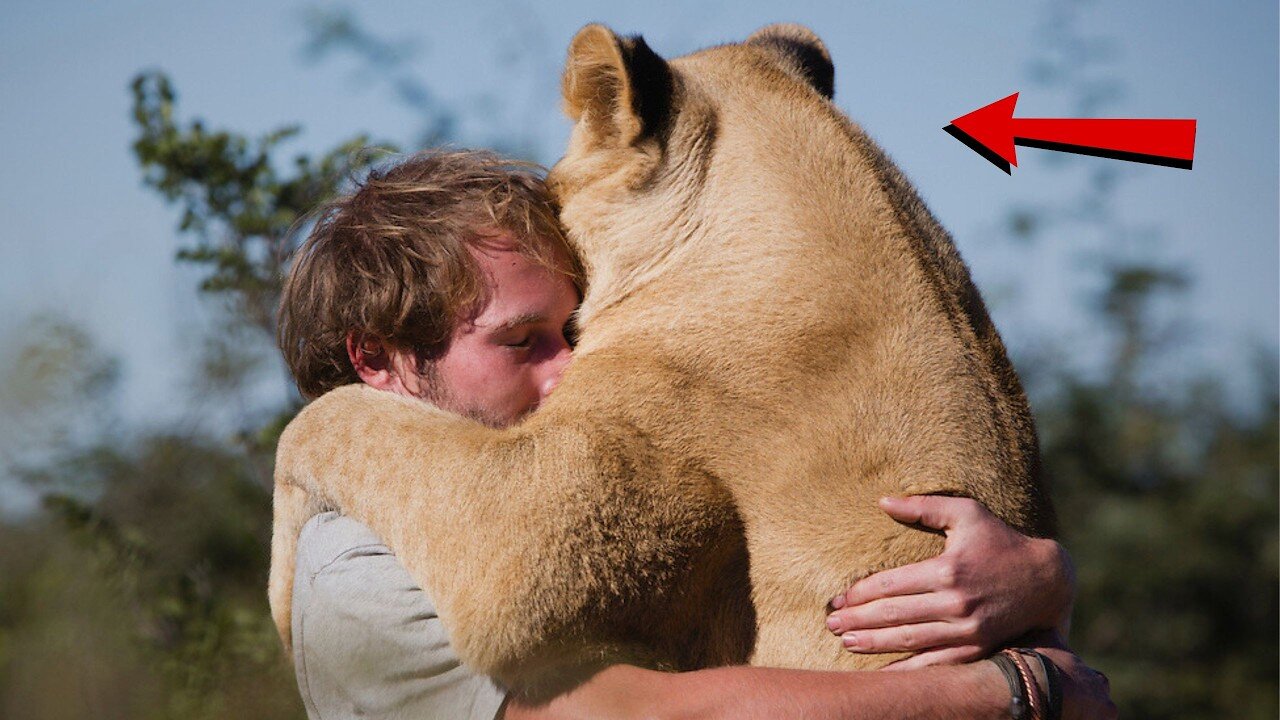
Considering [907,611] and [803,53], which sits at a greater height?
[803,53]

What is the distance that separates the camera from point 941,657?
313cm

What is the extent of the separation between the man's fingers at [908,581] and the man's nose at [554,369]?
1116mm

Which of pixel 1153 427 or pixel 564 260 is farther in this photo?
pixel 1153 427

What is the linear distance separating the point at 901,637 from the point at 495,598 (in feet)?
3.33

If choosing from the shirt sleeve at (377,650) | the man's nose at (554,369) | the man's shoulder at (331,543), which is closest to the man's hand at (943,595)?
the shirt sleeve at (377,650)

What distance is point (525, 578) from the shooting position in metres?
2.96

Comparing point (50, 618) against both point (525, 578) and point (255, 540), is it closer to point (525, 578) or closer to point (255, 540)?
point (525, 578)

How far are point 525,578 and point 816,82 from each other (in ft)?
7.16

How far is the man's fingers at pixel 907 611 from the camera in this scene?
3.05 m

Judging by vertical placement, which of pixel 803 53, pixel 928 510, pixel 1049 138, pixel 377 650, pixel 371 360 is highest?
pixel 1049 138

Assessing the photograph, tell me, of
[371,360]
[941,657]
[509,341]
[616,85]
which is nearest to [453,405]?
[509,341]

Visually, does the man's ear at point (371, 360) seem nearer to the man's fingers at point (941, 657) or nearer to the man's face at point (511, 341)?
the man's face at point (511, 341)

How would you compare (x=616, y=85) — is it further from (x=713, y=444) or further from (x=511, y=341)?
(x=713, y=444)

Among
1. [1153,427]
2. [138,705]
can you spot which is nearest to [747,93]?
[138,705]
